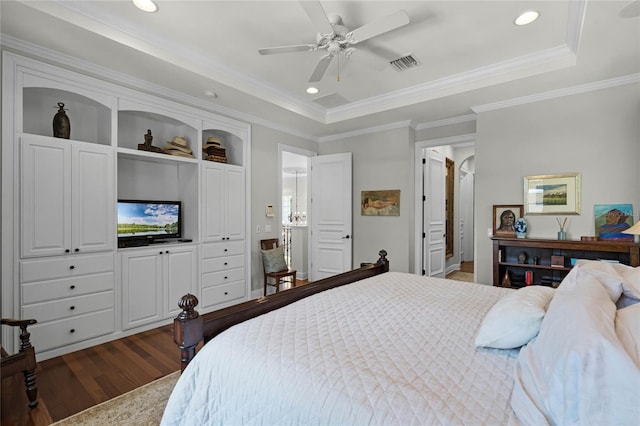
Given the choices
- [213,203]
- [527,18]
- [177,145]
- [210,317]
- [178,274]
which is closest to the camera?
[210,317]

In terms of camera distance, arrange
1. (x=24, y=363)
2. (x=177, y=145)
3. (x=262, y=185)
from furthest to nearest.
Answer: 1. (x=262, y=185)
2. (x=177, y=145)
3. (x=24, y=363)

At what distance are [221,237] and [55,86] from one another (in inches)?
88.3

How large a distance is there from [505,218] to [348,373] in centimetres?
345

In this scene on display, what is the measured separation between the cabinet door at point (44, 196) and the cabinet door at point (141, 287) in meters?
0.60

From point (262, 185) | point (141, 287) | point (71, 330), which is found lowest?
point (71, 330)

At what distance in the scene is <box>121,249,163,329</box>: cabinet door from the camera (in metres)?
3.16

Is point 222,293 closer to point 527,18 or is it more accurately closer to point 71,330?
point 71,330

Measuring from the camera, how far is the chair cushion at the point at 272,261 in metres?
4.42

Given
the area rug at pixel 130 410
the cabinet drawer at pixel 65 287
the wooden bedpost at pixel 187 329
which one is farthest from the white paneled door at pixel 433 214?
the cabinet drawer at pixel 65 287

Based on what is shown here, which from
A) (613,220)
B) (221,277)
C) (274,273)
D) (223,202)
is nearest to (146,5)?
(223,202)

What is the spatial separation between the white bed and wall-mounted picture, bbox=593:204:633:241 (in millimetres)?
2510

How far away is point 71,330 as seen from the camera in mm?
2801


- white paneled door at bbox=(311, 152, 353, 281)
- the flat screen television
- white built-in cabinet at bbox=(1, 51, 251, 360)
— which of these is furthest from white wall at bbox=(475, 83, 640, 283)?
the flat screen television

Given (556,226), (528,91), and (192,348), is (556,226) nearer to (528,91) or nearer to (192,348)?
(528,91)
